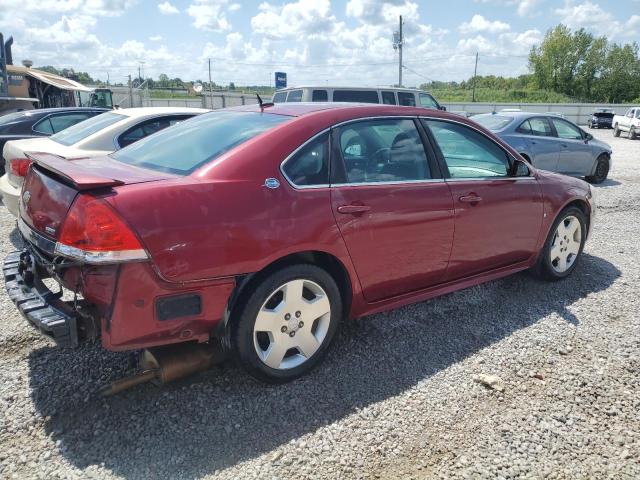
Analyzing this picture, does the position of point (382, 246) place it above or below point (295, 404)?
above

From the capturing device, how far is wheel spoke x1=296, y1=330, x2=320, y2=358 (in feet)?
10.1

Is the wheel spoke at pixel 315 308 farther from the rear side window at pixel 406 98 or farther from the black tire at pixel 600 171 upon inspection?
the rear side window at pixel 406 98

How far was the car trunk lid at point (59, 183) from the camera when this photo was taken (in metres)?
2.53

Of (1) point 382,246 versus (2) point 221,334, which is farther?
(1) point 382,246

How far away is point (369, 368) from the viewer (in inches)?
130

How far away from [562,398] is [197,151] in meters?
2.61

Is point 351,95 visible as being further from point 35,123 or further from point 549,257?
point 549,257

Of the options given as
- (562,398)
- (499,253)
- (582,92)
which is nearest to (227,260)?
(562,398)

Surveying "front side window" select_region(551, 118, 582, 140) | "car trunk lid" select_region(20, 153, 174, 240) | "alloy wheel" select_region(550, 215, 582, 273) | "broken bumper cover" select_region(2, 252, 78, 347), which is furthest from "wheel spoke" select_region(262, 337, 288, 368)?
"front side window" select_region(551, 118, 582, 140)

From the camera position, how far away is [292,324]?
3.01m

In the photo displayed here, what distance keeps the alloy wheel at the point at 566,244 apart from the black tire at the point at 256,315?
264 cm

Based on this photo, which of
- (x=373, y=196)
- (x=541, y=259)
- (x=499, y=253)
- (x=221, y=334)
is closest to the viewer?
(x=221, y=334)

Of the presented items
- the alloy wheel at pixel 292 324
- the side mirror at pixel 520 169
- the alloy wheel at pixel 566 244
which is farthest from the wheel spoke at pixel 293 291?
the alloy wheel at pixel 566 244

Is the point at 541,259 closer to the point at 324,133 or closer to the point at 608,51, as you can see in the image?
the point at 324,133
